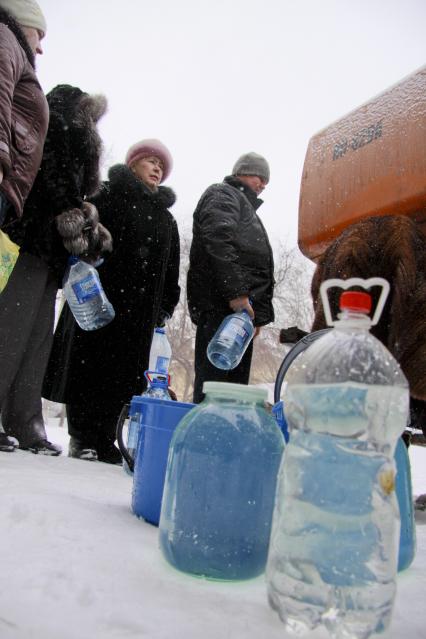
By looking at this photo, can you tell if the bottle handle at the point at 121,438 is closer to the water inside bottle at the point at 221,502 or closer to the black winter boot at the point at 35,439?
the water inside bottle at the point at 221,502

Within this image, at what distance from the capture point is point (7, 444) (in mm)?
2266

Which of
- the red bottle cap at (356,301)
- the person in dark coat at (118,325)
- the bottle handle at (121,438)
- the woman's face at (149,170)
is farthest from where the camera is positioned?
the woman's face at (149,170)

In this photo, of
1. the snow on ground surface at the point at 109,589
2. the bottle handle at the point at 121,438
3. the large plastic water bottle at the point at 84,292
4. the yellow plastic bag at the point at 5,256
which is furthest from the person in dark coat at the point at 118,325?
the snow on ground surface at the point at 109,589

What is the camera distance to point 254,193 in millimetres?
3432

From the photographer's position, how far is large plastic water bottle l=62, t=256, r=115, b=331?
8.24ft

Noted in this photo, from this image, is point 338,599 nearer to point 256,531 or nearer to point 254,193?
point 256,531

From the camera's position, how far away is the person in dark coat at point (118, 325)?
280 centimetres

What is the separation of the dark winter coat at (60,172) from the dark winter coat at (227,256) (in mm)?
737

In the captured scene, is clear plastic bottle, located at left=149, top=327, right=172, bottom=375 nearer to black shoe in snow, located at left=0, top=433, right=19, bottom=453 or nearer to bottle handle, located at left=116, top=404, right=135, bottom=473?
black shoe in snow, located at left=0, top=433, right=19, bottom=453

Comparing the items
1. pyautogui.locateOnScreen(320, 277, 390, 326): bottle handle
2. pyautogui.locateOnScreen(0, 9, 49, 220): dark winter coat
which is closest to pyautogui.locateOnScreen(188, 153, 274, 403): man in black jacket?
pyautogui.locateOnScreen(0, 9, 49, 220): dark winter coat

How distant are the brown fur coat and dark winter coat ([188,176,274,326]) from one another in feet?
2.88

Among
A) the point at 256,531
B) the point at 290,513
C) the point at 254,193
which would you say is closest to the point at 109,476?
the point at 256,531

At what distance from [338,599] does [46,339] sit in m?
2.17

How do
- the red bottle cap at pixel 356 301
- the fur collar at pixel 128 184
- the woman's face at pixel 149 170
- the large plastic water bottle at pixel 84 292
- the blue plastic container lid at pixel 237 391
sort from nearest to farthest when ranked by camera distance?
the red bottle cap at pixel 356 301
the blue plastic container lid at pixel 237 391
the large plastic water bottle at pixel 84 292
the fur collar at pixel 128 184
the woman's face at pixel 149 170
